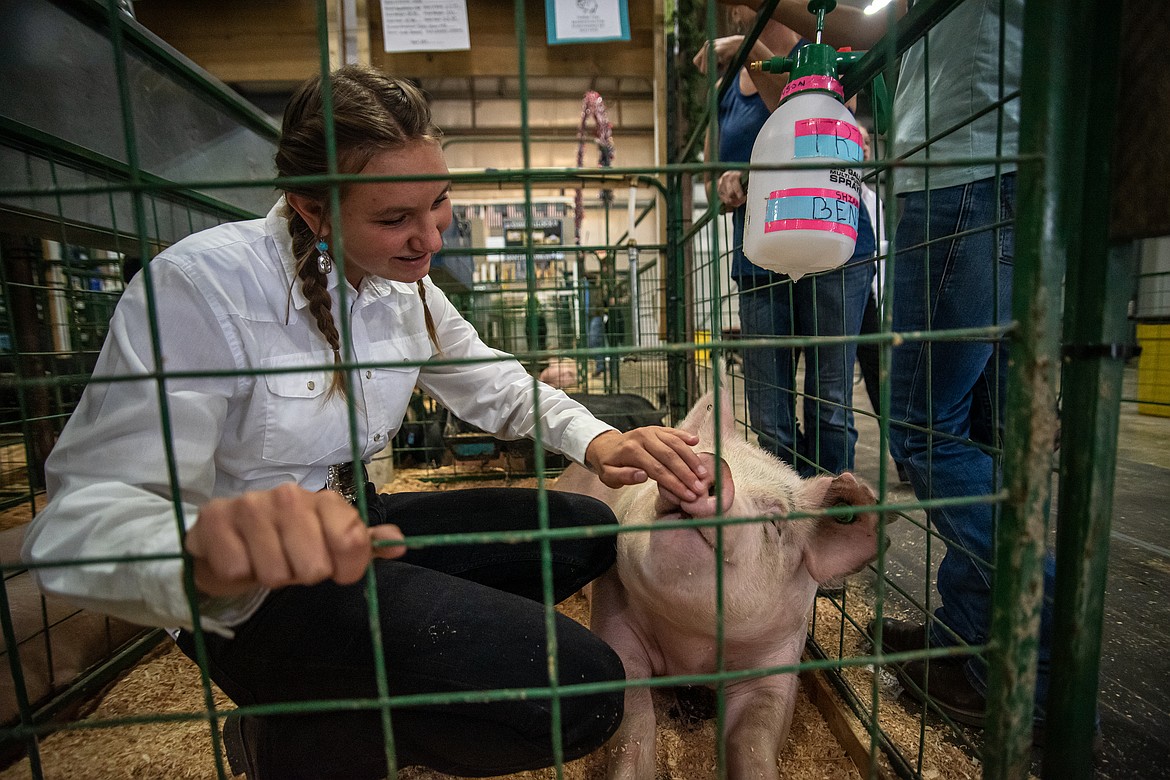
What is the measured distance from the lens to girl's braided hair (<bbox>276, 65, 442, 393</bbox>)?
41.9 inches

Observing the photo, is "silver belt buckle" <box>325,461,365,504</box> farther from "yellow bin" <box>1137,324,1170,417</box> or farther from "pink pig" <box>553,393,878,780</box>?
"yellow bin" <box>1137,324,1170,417</box>

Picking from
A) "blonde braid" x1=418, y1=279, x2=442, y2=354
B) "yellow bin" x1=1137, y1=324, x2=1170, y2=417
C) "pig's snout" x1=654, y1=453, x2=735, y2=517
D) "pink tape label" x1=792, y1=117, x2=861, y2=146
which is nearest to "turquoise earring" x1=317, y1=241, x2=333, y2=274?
"blonde braid" x1=418, y1=279, x2=442, y2=354

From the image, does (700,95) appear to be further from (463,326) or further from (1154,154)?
(1154,154)

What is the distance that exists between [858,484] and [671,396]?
2.06 m

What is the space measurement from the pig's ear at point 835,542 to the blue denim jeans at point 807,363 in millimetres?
553

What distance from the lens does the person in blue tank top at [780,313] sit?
6.17 ft

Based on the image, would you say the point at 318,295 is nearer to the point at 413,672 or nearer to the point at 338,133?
the point at 338,133

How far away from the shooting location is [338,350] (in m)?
1.13

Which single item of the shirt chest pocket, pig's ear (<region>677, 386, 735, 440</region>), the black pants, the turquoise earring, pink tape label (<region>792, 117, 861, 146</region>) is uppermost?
pink tape label (<region>792, 117, 861, 146</region>)

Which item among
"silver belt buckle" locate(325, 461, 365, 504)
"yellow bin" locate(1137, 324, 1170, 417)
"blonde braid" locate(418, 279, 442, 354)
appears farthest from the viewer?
"yellow bin" locate(1137, 324, 1170, 417)

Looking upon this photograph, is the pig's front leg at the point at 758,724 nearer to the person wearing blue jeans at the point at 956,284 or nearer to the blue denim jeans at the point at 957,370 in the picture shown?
the person wearing blue jeans at the point at 956,284

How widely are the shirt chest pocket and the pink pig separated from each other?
60 centimetres

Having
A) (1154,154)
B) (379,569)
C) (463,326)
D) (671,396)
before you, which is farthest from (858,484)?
(671,396)

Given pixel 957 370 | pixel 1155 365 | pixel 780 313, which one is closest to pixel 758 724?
pixel 957 370
